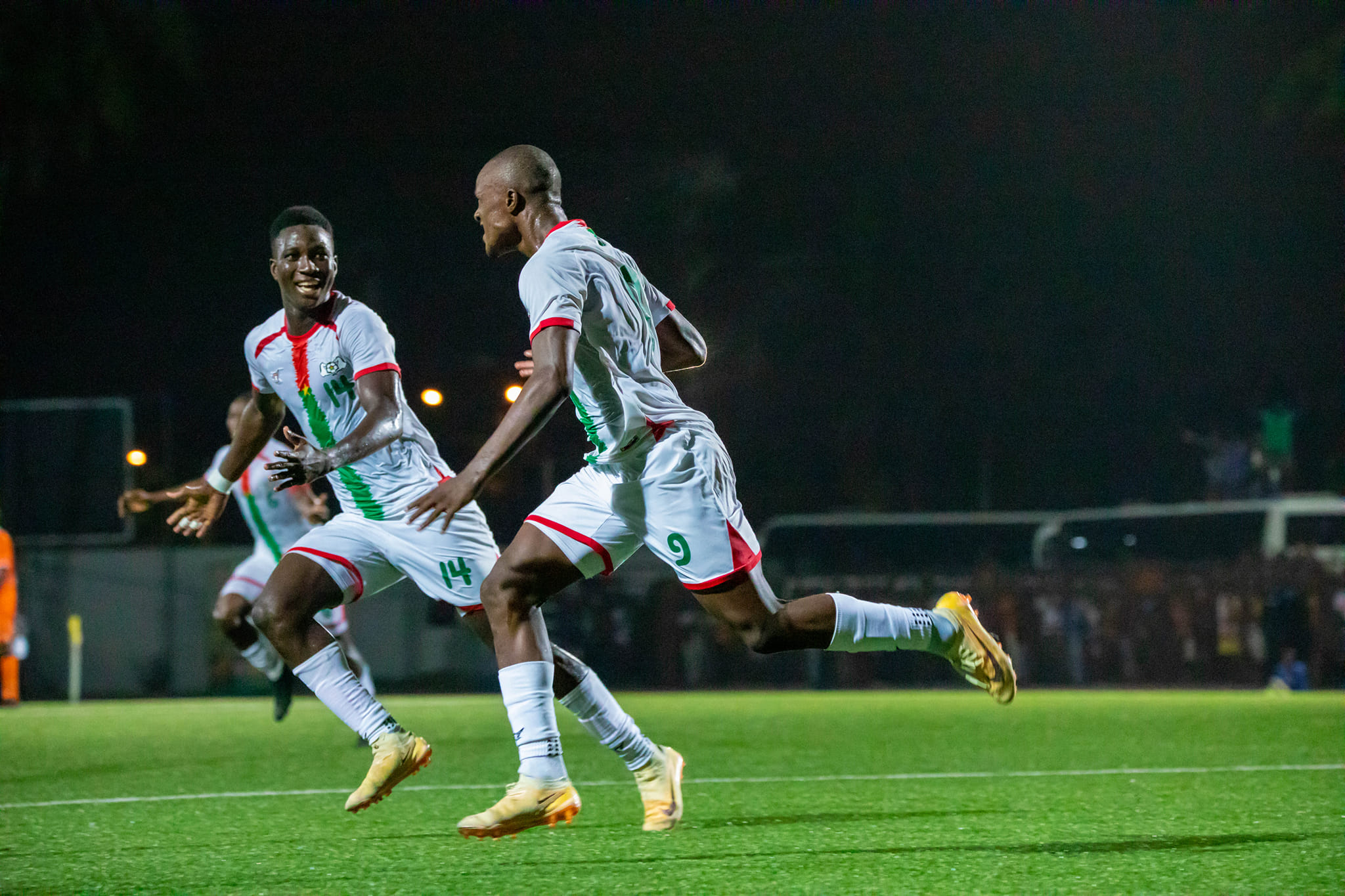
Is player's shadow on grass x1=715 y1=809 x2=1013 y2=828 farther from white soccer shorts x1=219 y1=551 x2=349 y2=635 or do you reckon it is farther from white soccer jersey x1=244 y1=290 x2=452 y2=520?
white soccer shorts x1=219 y1=551 x2=349 y2=635

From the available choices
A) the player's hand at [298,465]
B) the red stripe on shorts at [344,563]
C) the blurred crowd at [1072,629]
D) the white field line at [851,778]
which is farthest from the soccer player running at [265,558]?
the blurred crowd at [1072,629]

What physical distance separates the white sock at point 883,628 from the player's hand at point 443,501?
55.9 inches

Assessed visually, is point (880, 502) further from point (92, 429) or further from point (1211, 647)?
point (92, 429)

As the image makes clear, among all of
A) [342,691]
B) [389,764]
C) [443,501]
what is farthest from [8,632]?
[443,501]

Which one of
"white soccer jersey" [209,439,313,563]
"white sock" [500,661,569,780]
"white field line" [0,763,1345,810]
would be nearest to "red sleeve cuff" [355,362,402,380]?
"white sock" [500,661,569,780]

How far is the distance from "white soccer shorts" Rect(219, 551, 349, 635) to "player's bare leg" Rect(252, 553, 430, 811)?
3997 mm

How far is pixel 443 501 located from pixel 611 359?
2.96 feet

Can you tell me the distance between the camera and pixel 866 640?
211 inches

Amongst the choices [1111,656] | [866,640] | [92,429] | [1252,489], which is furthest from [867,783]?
[1252,489]

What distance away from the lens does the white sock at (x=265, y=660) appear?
1049 centimetres

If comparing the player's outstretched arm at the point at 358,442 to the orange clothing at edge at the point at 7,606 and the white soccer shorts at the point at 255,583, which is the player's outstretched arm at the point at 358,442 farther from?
the orange clothing at edge at the point at 7,606

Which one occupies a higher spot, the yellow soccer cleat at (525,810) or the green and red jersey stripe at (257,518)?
the green and red jersey stripe at (257,518)

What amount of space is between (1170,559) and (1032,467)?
6.87 metres

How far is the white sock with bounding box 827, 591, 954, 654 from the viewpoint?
17.5 feet
